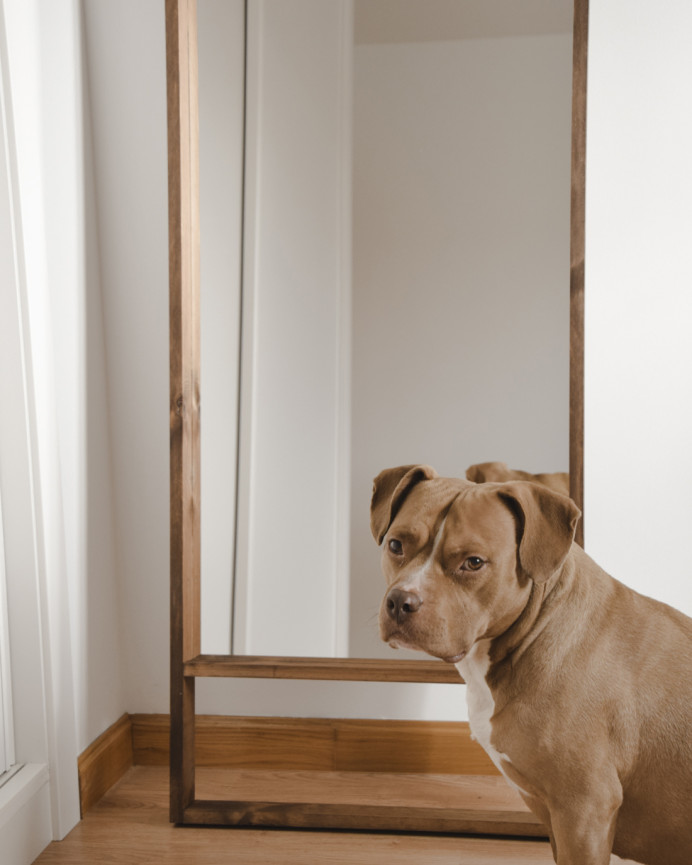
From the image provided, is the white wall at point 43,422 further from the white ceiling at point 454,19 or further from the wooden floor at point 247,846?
the white ceiling at point 454,19

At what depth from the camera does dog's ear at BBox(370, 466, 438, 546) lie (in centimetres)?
125

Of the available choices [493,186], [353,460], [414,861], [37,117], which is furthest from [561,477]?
[37,117]

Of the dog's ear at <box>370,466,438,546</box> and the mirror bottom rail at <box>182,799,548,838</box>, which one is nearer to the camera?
the dog's ear at <box>370,466,438,546</box>

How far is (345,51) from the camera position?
5.39 feet

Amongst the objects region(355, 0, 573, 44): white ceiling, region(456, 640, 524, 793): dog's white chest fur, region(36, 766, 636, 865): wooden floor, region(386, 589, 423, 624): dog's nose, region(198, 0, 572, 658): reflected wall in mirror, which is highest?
region(355, 0, 573, 44): white ceiling

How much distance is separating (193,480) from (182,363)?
24 cm

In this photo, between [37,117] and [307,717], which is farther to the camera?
[307,717]

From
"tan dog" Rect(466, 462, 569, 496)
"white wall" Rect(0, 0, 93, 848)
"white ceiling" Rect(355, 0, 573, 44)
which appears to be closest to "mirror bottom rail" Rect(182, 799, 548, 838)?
"white wall" Rect(0, 0, 93, 848)

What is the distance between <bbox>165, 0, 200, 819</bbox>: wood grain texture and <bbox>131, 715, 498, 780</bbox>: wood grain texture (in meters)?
0.22

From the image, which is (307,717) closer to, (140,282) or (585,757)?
(585,757)

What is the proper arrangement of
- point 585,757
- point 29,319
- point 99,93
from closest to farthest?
1. point 585,757
2. point 29,319
3. point 99,93

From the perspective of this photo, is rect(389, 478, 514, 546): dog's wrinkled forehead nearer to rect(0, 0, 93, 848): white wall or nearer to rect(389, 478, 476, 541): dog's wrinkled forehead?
rect(389, 478, 476, 541): dog's wrinkled forehead

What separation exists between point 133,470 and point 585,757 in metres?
1.17

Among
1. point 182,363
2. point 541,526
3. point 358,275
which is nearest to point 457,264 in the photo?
point 358,275
